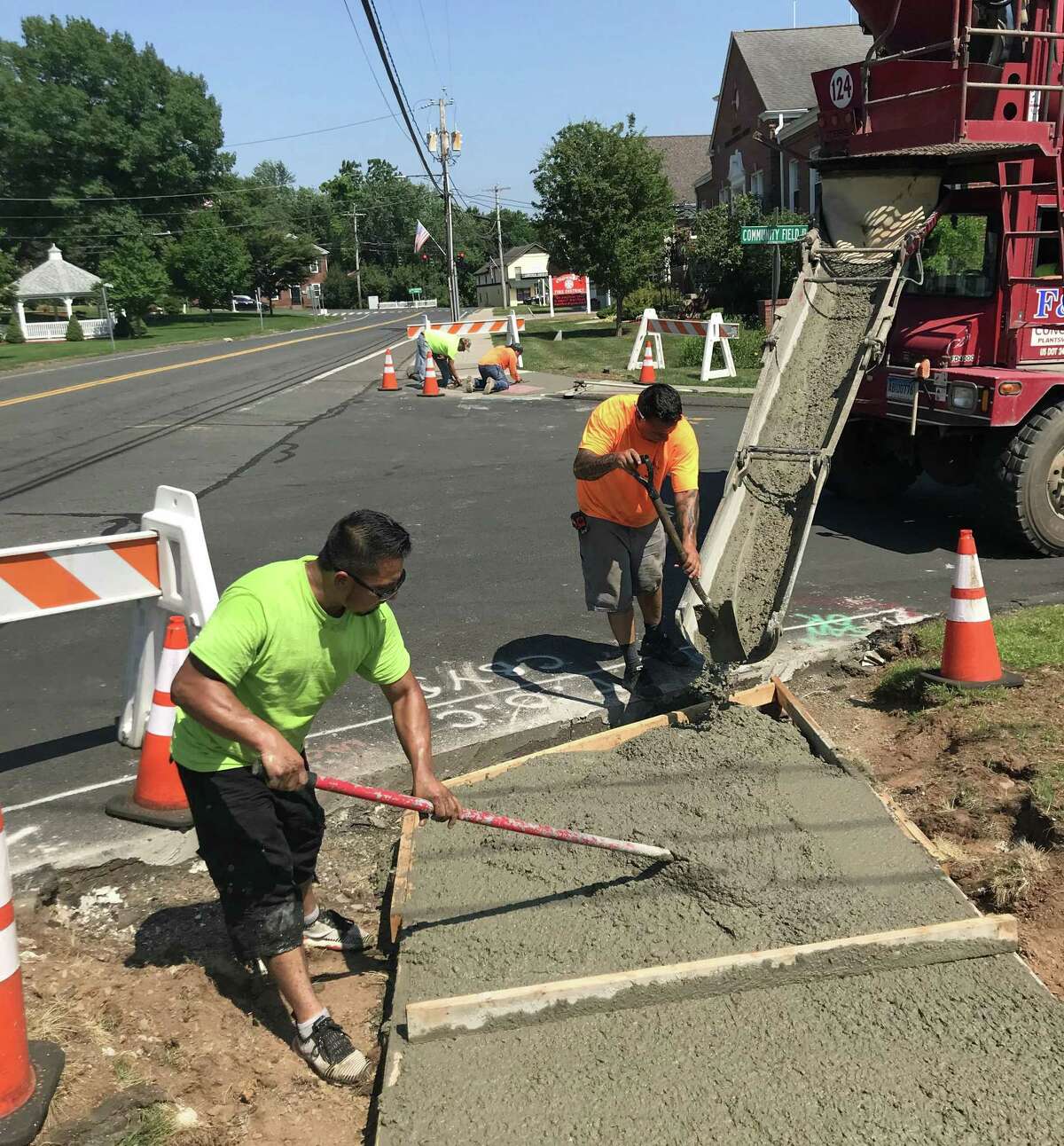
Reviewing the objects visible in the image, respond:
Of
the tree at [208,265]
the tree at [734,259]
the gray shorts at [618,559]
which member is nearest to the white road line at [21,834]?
the gray shorts at [618,559]

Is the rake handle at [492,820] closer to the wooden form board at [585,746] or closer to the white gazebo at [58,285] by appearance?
the wooden form board at [585,746]

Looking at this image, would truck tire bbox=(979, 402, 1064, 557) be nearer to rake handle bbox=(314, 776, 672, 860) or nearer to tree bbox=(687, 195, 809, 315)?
rake handle bbox=(314, 776, 672, 860)

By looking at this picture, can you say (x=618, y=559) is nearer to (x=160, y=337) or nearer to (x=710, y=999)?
(x=710, y=999)

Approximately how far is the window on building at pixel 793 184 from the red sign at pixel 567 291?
40362 millimetres

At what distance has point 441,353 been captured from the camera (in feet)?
66.2

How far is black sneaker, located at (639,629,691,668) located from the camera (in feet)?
19.9

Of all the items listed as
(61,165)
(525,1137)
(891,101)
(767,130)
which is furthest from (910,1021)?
(61,165)

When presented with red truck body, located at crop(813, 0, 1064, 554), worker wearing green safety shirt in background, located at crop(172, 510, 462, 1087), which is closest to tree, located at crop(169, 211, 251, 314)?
red truck body, located at crop(813, 0, 1064, 554)

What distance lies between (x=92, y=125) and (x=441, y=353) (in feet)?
206

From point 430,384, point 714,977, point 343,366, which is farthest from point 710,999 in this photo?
point 343,366

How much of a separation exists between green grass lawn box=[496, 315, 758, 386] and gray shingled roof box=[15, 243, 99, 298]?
30388 millimetres

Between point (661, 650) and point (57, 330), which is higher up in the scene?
point (57, 330)

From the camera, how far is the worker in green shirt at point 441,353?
2017cm

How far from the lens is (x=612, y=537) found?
5695 millimetres
